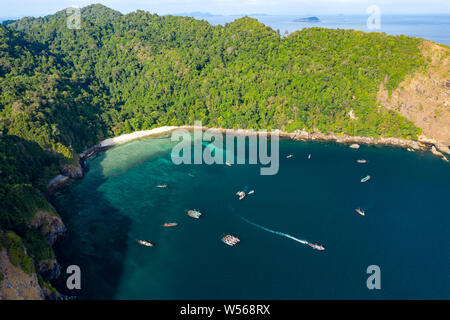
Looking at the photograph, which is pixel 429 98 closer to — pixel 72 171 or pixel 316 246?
pixel 316 246

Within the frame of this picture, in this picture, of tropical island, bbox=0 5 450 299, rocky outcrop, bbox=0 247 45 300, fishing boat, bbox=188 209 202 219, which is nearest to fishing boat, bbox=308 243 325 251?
fishing boat, bbox=188 209 202 219

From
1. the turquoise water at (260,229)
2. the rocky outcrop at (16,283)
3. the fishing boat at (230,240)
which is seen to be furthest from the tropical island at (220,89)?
the fishing boat at (230,240)

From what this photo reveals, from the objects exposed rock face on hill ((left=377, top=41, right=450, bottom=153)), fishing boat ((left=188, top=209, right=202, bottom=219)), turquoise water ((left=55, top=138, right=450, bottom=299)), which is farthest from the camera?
exposed rock face on hill ((left=377, top=41, right=450, bottom=153))

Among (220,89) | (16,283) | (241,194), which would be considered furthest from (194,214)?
(220,89)

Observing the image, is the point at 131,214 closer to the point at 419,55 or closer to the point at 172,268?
the point at 172,268

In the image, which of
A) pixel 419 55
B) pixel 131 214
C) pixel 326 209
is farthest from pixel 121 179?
pixel 419 55

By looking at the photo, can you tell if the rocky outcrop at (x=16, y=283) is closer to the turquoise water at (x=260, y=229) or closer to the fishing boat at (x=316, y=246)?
the turquoise water at (x=260, y=229)

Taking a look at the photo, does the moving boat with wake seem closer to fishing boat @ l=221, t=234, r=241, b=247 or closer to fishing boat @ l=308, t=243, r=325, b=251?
fishing boat @ l=308, t=243, r=325, b=251
